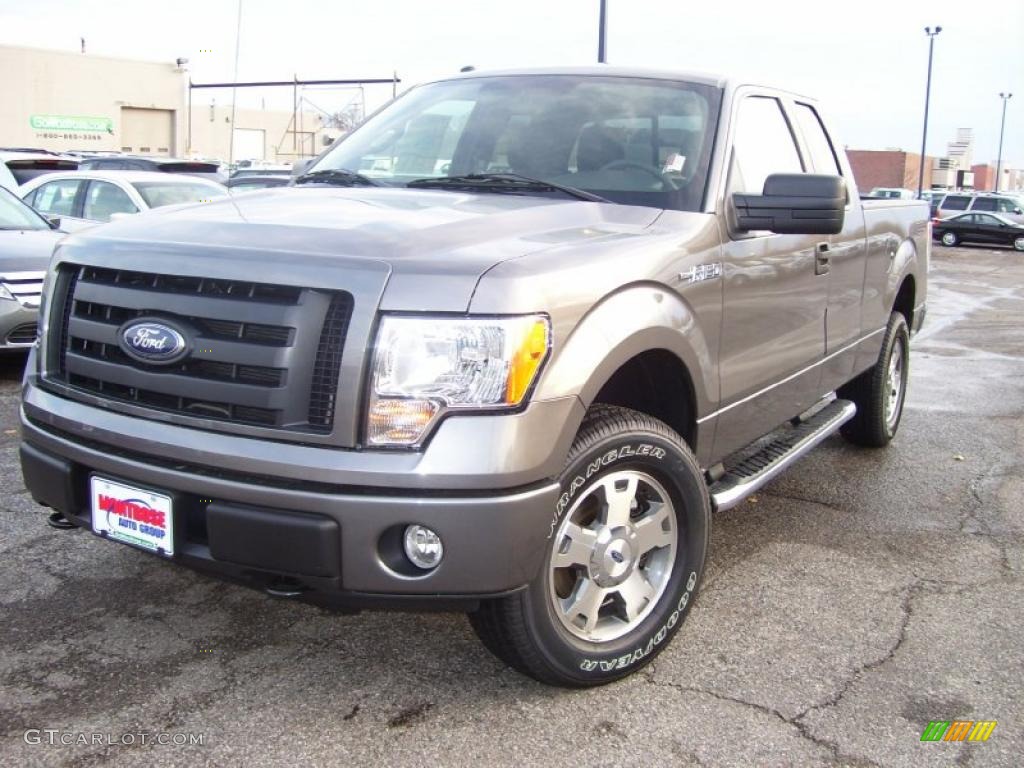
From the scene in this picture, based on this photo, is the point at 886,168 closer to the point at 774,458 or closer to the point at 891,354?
the point at 891,354

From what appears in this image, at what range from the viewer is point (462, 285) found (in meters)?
2.53

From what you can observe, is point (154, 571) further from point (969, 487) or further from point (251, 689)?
point (969, 487)

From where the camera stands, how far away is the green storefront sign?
144 feet

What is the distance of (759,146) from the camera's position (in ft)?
13.5

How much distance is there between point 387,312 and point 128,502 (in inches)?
36.6

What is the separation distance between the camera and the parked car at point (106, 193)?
33.8 ft

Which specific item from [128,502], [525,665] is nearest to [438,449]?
[525,665]

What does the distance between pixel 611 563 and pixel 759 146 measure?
199 centimetres

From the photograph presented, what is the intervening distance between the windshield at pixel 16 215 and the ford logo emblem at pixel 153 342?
6131 millimetres

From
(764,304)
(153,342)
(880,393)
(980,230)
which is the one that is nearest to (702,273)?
(764,304)

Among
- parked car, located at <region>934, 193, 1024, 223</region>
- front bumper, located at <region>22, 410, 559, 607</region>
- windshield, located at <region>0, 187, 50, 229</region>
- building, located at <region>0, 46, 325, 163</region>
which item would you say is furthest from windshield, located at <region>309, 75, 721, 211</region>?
building, located at <region>0, 46, 325, 163</region>

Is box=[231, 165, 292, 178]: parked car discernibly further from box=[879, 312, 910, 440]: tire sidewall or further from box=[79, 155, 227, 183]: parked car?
box=[879, 312, 910, 440]: tire sidewall

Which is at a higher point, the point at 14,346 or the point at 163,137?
the point at 163,137

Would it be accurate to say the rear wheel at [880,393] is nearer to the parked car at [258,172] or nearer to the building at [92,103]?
the parked car at [258,172]
